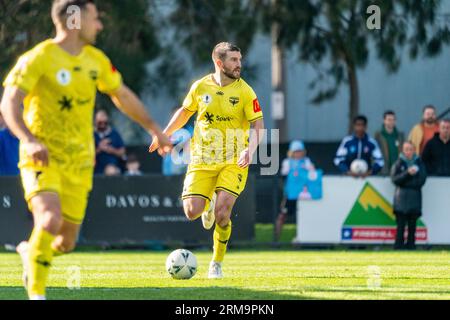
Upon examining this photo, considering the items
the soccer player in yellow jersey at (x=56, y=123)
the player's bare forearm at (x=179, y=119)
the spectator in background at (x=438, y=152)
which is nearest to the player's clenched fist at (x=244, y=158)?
the player's bare forearm at (x=179, y=119)

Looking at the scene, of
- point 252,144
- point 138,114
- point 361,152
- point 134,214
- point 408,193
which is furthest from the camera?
point 361,152

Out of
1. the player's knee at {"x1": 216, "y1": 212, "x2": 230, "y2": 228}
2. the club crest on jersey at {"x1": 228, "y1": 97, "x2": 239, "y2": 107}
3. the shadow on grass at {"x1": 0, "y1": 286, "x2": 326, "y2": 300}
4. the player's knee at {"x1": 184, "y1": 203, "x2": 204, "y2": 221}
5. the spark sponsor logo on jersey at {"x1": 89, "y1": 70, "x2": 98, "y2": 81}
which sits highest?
the club crest on jersey at {"x1": 228, "y1": 97, "x2": 239, "y2": 107}

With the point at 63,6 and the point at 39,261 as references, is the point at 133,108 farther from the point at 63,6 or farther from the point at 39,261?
the point at 39,261

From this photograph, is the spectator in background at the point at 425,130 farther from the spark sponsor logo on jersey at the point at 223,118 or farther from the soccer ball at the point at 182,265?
the soccer ball at the point at 182,265

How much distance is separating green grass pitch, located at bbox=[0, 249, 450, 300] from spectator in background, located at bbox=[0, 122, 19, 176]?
1429 millimetres

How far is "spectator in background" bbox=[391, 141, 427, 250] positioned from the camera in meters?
19.9

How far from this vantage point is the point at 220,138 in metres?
13.1

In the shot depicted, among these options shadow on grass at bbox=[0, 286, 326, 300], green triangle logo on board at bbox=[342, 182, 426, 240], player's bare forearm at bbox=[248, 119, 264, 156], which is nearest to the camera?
shadow on grass at bbox=[0, 286, 326, 300]

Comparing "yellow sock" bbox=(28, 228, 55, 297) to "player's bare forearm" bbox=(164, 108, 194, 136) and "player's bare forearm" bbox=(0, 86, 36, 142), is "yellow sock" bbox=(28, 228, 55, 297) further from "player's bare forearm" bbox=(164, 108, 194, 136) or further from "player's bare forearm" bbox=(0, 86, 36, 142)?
"player's bare forearm" bbox=(164, 108, 194, 136)

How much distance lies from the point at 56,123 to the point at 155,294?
227 cm

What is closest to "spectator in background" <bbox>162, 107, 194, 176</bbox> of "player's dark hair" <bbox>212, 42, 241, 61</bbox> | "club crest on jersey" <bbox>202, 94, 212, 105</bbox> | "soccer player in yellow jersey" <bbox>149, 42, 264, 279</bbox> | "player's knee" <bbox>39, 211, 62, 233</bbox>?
"soccer player in yellow jersey" <bbox>149, 42, 264, 279</bbox>

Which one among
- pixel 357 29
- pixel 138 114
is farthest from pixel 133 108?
pixel 357 29

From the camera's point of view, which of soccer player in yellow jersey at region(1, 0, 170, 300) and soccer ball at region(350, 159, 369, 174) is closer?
soccer player in yellow jersey at region(1, 0, 170, 300)

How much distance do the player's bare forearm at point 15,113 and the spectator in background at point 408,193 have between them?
38.4ft
